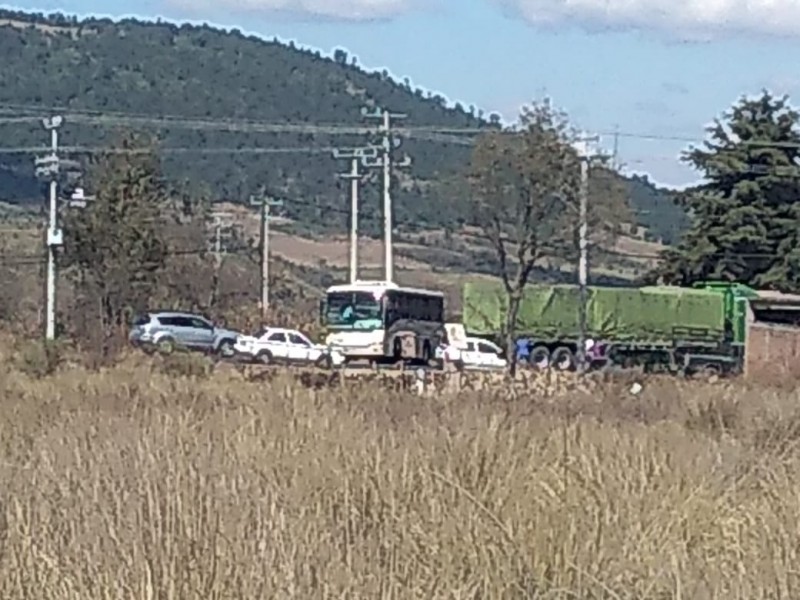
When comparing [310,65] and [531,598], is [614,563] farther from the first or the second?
[310,65]

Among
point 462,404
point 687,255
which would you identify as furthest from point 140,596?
point 687,255

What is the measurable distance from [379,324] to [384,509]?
46691mm

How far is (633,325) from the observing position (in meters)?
59.8

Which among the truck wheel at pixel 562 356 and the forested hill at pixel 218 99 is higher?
the forested hill at pixel 218 99

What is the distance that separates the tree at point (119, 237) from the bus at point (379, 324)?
8.60 meters

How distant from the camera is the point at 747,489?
10.3 metres

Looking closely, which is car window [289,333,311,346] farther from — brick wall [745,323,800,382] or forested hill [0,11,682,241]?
forested hill [0,11,682,241]

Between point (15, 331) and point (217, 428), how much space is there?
48.4m

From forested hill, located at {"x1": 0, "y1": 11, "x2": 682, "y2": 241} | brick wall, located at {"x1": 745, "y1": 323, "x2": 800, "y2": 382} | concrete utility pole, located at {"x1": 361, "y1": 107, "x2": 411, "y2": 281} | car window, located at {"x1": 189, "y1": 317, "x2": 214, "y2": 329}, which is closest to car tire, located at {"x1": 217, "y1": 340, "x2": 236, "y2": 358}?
car window, located at {"x1": 189, "y1": 317, "x2": 214, "y2": 329}

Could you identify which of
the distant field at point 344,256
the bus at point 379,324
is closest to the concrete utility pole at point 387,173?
the bus at point 379,324

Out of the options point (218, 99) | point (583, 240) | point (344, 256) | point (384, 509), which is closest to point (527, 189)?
point (583, 240)

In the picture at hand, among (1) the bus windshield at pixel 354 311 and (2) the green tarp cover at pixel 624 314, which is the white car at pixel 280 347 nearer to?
(1) the bus windshield at pixel 354 311

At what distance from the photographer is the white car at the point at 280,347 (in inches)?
2231

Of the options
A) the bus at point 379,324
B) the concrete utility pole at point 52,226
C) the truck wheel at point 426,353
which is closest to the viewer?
the bus at point 379,324
